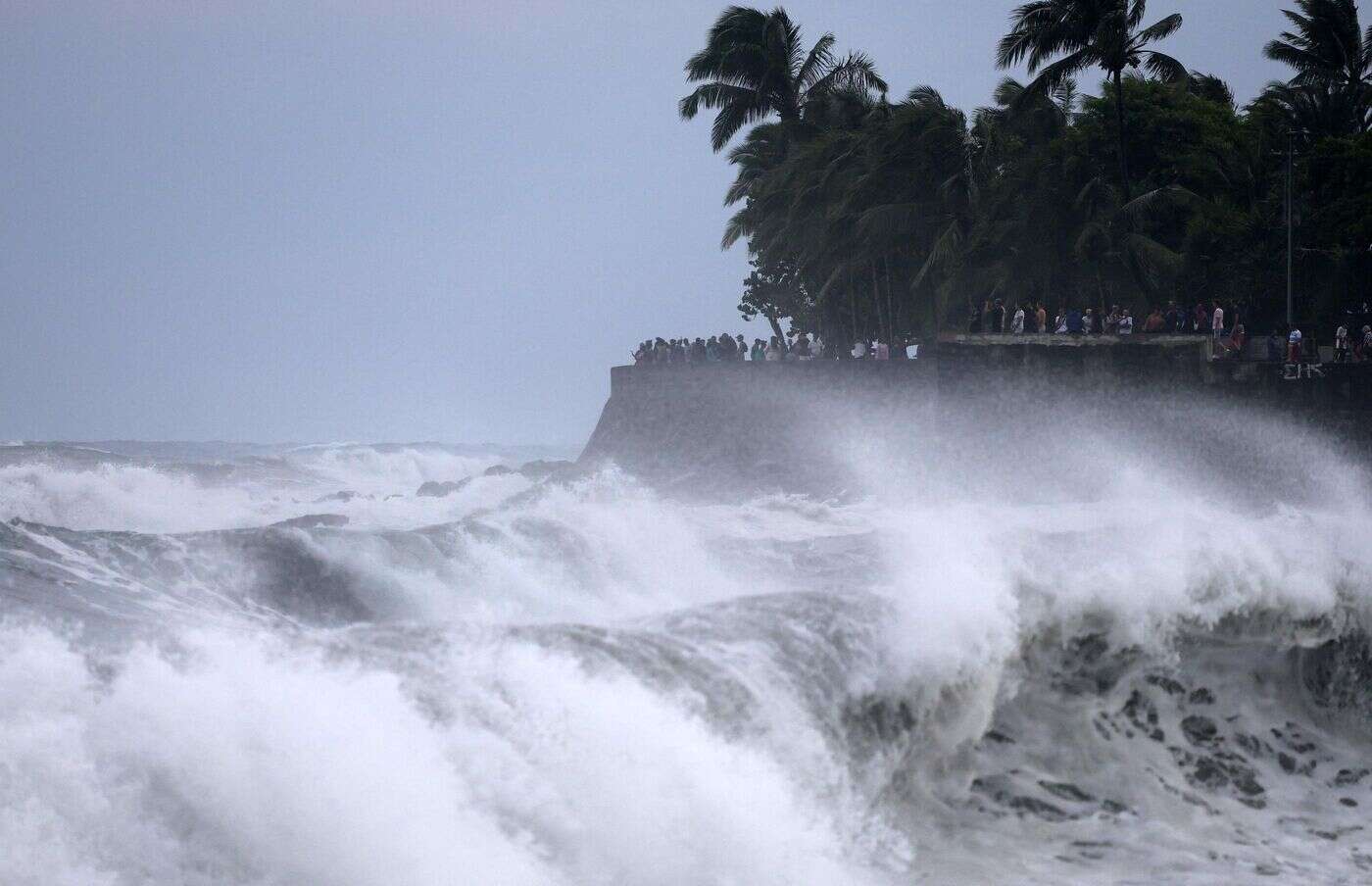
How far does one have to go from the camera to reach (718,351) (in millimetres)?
31234

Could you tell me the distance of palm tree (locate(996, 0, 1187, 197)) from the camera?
26.1 meters

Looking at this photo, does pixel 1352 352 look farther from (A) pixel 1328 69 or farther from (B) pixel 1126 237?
(A) pixel 1328 69

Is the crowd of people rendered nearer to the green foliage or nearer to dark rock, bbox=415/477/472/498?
the green foliage

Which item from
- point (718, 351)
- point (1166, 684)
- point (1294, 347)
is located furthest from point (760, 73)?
point (1166, 684)

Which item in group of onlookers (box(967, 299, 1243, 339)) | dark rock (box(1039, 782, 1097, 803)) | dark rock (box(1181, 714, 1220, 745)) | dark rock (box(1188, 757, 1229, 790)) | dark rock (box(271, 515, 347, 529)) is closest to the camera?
dark rock (box(1039, 782, 1097, 803))

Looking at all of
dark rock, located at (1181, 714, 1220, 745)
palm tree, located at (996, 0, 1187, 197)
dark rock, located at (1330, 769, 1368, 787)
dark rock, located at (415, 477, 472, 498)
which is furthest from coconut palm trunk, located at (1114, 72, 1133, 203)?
dark rock, located at (1330, 769, 1368, 787)

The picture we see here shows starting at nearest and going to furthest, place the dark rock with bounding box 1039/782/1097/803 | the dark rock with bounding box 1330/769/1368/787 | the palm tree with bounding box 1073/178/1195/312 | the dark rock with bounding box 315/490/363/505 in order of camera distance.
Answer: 1. the dark rock with bounding box 1039/782/1097/803
2. the dark rock with bounding box 1330/769/1368/787
3. the palm tree with bounding box 1073/178/1195/312
4. the dark rock with bounding box 315/490/363/505

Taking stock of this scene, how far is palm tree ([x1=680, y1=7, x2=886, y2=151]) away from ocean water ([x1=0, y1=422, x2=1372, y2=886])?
19.9 meters

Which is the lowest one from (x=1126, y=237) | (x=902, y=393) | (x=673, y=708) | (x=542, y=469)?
(x=542, y=469)

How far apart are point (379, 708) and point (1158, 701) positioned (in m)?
5.72

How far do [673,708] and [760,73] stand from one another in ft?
92.4

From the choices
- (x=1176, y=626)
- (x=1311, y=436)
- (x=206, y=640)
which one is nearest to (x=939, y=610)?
(x=1176, y=626)

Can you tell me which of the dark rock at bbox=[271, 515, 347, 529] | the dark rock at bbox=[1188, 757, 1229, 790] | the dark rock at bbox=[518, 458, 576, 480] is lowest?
the dark rock at bbox=[518, 458, 576, 480]

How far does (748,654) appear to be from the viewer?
8.16 metres
